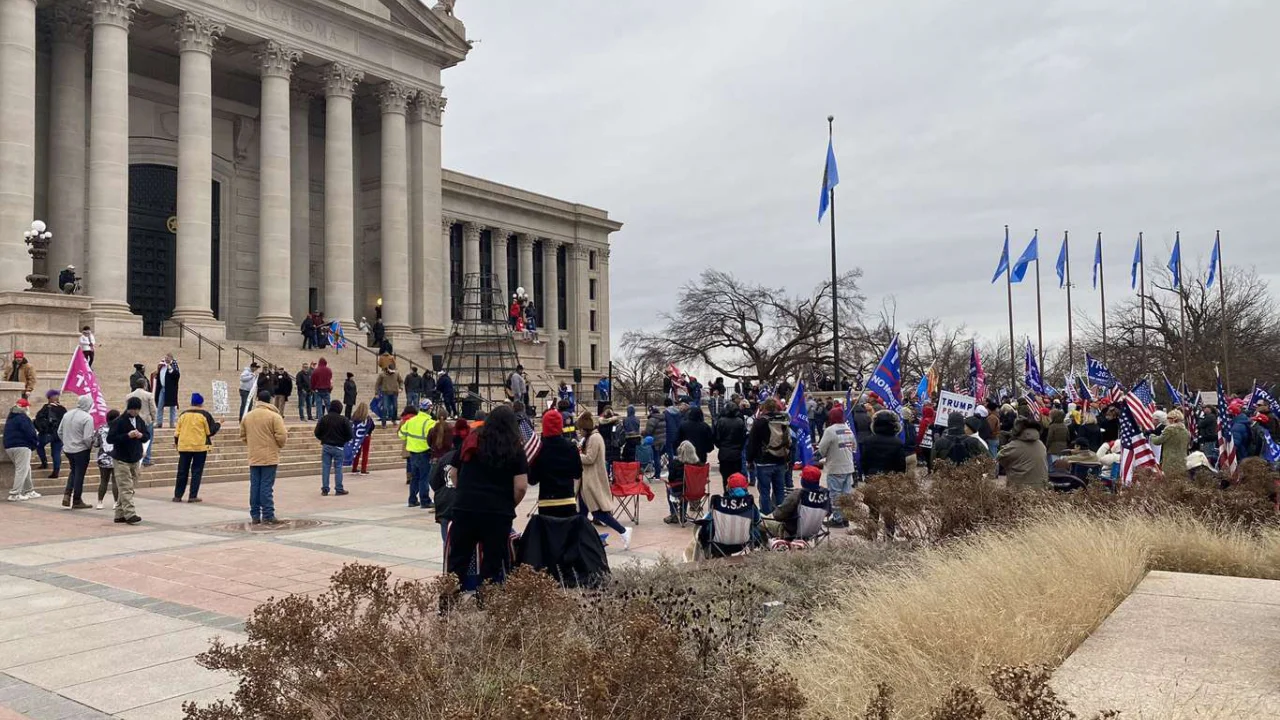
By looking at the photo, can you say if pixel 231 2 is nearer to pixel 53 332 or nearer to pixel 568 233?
pixel 53 332

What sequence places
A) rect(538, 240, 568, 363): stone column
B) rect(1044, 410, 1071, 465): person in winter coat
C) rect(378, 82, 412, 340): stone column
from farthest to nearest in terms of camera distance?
rect(538, 240, 568, 363): stone column → rect(378, 82, 412, 340): stone column → rect(1044, 410, 1071, 465): person in winter coat

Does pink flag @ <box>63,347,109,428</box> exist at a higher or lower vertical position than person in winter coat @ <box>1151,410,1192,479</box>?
Answer: higher

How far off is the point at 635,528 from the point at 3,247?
25.7 m

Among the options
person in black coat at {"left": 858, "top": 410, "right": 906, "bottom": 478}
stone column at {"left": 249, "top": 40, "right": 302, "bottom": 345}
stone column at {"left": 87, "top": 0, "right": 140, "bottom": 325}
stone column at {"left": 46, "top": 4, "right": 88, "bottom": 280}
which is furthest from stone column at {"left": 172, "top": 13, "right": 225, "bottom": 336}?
person in black coat at {"left": 858, "top": 410, "right": 906, "bottom": 478}

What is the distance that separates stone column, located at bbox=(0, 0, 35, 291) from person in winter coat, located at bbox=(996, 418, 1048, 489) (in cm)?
2948

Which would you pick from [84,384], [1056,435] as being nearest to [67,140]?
[84,384]

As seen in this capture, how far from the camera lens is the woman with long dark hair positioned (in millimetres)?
7148

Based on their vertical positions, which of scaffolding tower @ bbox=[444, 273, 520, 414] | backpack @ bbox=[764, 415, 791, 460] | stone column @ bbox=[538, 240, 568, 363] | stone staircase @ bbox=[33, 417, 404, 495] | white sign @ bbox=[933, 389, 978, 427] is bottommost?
stone staircase @ bbox=[33, 417, 404, 495]

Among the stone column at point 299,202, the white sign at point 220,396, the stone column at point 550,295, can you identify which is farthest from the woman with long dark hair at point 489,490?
the stone column at point 550,295

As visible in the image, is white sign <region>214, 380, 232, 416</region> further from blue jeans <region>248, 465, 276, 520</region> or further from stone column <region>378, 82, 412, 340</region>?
stone column <region>378, 82, 412, 340</region>

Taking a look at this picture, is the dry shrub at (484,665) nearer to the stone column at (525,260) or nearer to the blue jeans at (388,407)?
the blue jeans at (388,407)

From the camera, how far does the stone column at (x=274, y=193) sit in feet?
119

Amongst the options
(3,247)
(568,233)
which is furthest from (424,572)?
(568,233)

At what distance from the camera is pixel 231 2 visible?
3462 centimetres
